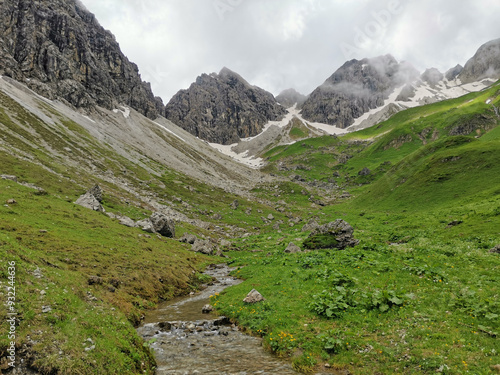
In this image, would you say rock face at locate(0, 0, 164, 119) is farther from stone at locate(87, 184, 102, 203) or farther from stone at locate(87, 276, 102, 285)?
stone at locate(87, 276, 102, 285)

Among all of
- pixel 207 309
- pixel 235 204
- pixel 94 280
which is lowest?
pixel 207 309

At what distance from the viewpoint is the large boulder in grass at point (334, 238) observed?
40.0 m

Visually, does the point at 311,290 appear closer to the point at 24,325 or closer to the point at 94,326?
the point at 94,326

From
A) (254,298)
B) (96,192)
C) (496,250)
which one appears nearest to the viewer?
(254,298)

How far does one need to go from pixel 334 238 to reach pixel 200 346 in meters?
30.3

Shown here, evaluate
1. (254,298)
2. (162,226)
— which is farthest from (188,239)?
(254,298)

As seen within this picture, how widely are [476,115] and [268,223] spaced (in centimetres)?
14891

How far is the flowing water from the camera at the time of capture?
1348 centimetres

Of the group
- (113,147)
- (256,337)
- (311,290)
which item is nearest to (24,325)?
(256,337)

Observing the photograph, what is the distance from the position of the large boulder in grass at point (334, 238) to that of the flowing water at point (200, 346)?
959 inches

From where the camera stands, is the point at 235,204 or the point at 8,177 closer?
the point at 8,177

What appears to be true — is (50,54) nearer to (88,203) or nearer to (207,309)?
(88,203)

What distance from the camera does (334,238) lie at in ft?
135

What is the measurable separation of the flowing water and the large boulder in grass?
2435cm
